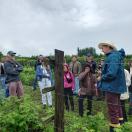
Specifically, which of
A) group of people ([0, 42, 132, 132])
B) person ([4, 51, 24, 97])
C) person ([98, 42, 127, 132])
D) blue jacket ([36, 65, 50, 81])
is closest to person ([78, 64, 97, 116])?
group of people ([0, 42, 132, 132])

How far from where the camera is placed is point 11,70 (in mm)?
12992

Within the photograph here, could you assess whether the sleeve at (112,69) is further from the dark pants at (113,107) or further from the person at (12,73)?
the person at (12,73)

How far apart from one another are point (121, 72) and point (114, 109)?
0.69 m

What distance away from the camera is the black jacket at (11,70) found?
512 inches

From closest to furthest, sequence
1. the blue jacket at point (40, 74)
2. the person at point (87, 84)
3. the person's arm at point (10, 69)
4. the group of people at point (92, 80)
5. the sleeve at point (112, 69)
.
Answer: the sleeve at point (112, 69) → the group of people at point (92, 80) → the person at point (87, 84) → the person's arm at point (10, 69) → the blue jacket at point (40, 74)

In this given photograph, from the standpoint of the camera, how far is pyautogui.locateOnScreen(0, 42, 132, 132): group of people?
8.62 meters

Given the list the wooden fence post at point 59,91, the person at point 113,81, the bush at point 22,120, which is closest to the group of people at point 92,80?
the person at point 113,81

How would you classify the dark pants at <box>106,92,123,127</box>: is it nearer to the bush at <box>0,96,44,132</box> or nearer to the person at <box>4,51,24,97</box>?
the bush at <box>0,96,44,132</box>

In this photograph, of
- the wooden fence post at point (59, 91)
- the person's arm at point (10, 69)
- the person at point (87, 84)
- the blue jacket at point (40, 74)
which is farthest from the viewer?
the blue jacket at point (40, 74)

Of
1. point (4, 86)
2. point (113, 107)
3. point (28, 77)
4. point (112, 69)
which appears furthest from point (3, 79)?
point (28, 77)

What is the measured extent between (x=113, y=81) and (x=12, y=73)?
195 inches

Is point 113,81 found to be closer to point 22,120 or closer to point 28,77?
point 22,120

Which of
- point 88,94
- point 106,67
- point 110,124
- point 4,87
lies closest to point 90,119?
point 110,124

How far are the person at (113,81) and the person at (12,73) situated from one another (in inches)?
186
